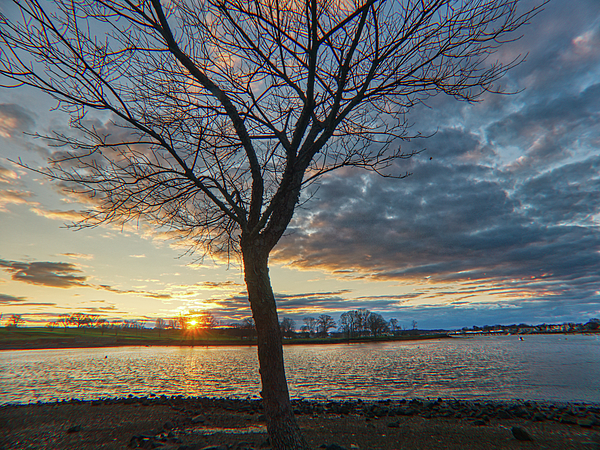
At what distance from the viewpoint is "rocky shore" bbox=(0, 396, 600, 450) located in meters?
9.21

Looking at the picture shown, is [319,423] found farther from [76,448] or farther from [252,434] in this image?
[76,448]

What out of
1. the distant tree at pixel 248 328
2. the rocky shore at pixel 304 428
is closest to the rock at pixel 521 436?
the rocky shore at pixel 304 428

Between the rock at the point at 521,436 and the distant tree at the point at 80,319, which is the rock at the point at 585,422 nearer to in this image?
the rock at the point at 521,436

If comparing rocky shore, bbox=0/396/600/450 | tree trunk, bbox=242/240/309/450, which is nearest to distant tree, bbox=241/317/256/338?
rocky shore, bbox=0/396/600/450

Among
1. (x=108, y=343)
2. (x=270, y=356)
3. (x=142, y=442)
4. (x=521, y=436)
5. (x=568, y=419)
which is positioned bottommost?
(x=568, y=419)

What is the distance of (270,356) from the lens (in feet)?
18.3

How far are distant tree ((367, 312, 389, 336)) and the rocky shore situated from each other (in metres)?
149

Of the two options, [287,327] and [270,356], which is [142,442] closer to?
[270,356]

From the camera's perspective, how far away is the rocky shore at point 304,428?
9211 millimetres

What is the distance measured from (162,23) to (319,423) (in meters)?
13.5

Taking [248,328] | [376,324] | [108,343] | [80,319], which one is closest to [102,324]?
[80,319]

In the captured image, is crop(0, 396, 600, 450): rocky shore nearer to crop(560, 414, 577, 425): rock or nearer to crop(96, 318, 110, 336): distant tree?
crop(560, 414, 577, 425): rock

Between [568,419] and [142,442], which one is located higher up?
[142,442]

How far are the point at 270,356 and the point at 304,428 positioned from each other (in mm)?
7369
